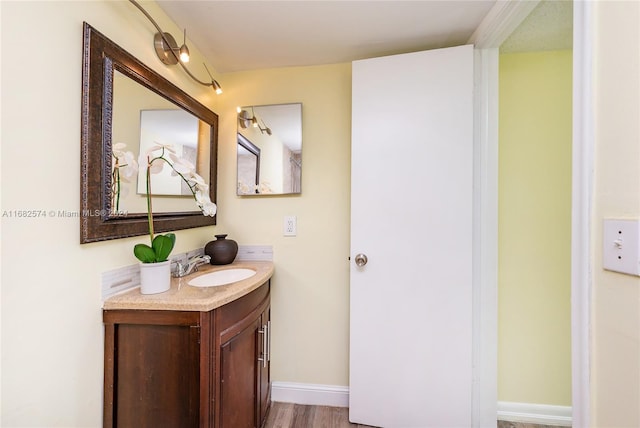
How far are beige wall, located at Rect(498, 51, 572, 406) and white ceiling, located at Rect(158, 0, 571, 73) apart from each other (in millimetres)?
247

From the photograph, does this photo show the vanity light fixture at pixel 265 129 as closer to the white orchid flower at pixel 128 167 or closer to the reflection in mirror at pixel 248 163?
the reflection in mirror at pixel 248 163

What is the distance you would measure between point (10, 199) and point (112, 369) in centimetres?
67

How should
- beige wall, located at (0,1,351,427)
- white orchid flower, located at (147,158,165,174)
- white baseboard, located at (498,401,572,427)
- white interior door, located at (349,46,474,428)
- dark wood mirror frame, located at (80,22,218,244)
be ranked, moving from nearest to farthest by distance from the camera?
1. beige wall, located at (0,1,351,427)
2. dark wood mirror frame, located at (80,22,218,244)
3. white orchid flower, located at (147,158,165,174)
4. white interior door, located at (349,46,474,428)
5. white baseboard, located at (498,401,572,427)

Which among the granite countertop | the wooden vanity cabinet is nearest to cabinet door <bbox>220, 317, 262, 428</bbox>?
the wooden vanity cabinet

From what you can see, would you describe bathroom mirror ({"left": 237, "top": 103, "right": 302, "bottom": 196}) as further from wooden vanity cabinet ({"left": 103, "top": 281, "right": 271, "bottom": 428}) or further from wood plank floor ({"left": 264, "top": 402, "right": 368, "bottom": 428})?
wood plank floor ({"left": 264, "top": 402, "right": 368, "bottom": 428})

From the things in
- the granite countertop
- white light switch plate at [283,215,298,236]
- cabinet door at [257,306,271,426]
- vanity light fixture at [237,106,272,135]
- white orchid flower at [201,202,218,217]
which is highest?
vanity light fixture at [237,106,272,135]

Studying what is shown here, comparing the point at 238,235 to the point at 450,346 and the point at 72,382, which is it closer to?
the point at 72,382

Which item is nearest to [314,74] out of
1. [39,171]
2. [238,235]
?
[238,235]

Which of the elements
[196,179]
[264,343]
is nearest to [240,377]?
[264,343]

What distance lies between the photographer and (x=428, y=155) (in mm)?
1381

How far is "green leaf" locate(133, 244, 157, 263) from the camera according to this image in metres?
0.96

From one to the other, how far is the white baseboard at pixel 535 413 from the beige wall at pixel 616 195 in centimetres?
124

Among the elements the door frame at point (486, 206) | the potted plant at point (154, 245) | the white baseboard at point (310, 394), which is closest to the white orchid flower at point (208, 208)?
the potted plant at point (154, 245)

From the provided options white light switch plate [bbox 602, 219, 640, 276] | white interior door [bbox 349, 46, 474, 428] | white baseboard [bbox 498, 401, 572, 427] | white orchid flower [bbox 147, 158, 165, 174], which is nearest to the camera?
white light switch plate [bbox 602, 219, 640, 276]
